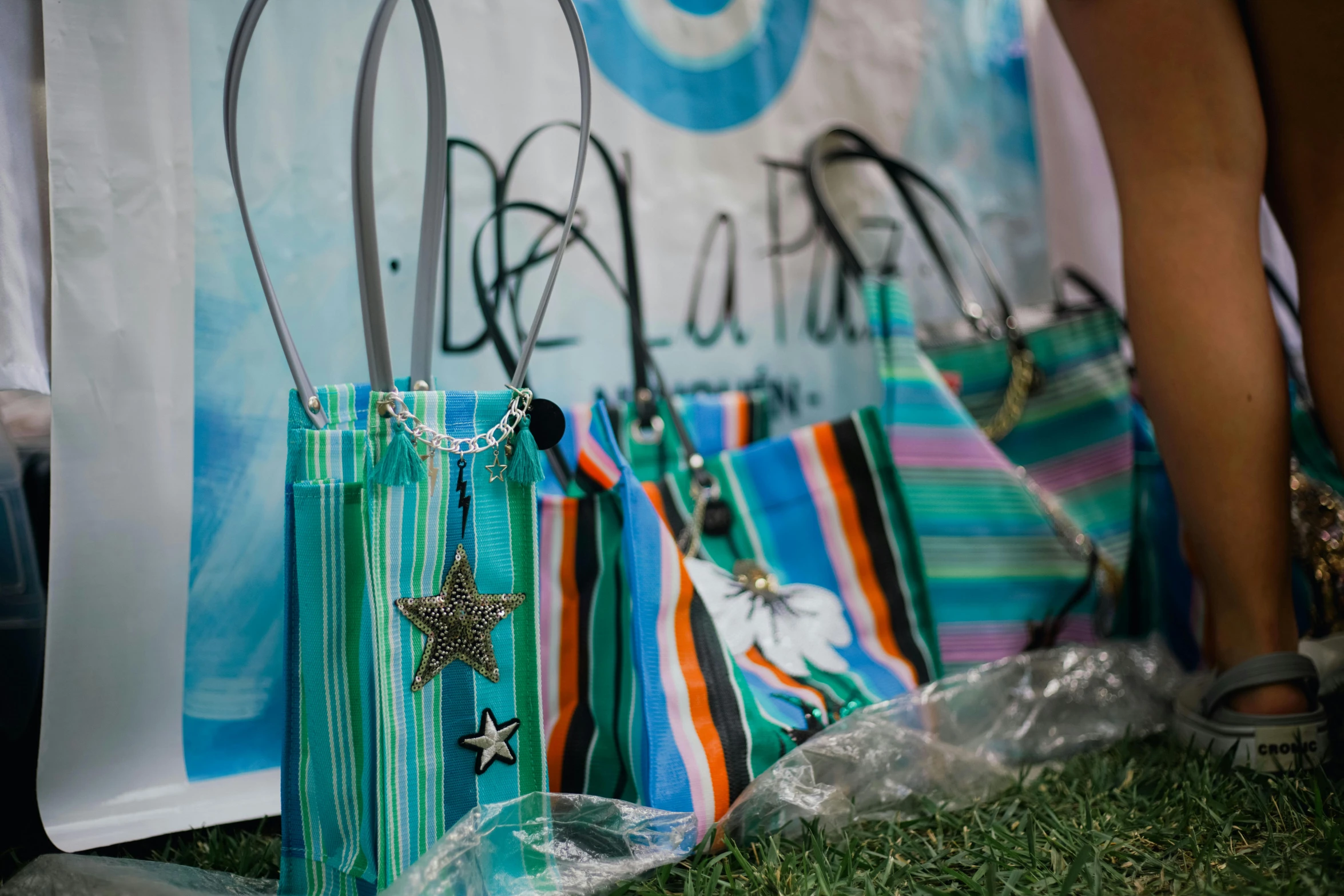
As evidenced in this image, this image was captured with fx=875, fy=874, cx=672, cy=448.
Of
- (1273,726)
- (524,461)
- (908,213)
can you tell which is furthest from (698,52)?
(1273,726)

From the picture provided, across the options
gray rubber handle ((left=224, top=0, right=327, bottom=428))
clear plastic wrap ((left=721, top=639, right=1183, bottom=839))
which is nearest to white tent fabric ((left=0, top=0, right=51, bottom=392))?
gray rubber handle ((left=224, top=0, right=327, bottom=428))

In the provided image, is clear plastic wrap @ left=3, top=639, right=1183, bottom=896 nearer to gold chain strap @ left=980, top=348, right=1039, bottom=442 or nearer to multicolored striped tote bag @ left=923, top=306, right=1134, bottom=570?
multicolored striped tote bag @ left=923, top=306, right=1134, bottom=570

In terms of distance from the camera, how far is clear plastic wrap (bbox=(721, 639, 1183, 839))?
0.66 m

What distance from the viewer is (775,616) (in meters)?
0.82

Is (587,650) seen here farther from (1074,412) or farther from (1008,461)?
(1074,412)

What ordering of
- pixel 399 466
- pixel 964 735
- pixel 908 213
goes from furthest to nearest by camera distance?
pixel 908 213, pixel 964 735, pixel 399 466

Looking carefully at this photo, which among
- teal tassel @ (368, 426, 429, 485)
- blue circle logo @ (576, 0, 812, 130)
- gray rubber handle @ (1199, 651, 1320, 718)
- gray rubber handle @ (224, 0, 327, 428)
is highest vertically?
blue circle logo @ (576, 0, 812, 130)

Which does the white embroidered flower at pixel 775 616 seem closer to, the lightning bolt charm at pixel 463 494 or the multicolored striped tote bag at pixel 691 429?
the multicolored striped tote bag at pixel 691 429

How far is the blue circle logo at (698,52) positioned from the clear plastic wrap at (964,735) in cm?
73

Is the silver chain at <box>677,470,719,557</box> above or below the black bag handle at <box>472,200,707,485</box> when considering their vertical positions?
below

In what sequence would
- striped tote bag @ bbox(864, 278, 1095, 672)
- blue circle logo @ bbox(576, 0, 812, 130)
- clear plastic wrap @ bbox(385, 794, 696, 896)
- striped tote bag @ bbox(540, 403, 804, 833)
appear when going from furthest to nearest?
blue circle logo @ bbox(576, 0, 812, 130) < striped tote bag @ bbox(864, 278, 1095, 672) < striped tote bag @ bbox(540, 403, 804, 833) < clear plastic wrap @ bbox(385, 794, 696, 896)

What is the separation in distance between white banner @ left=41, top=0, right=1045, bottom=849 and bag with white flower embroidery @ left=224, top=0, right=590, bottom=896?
21 cm

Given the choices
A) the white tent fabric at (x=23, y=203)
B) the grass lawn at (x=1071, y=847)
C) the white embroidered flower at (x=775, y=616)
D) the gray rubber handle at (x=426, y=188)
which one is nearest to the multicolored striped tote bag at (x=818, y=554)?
the white embroidered flower at (x=775, y=616)

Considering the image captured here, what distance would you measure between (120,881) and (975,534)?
0.80 meters
